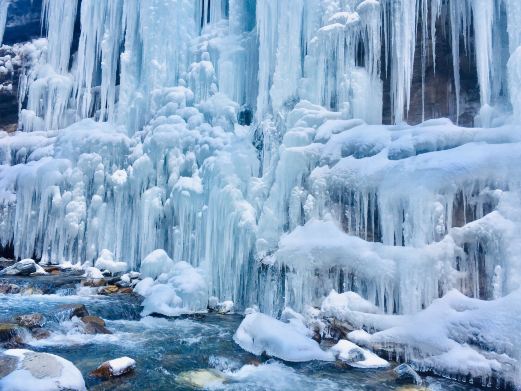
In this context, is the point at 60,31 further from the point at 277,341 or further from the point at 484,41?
the point at 277,341

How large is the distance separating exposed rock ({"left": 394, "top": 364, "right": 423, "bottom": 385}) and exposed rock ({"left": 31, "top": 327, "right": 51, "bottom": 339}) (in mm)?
6327

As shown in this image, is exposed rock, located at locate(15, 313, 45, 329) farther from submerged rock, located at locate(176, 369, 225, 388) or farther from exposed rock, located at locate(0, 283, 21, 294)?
exposed rock, located at locate(0, 283, 21, 294)

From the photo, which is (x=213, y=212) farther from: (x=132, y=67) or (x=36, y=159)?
(x=36, y=159)

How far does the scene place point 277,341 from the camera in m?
7.44

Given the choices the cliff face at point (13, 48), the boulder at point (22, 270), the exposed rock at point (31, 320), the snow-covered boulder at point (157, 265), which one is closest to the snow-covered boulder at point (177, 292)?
the snow-covered boulder at point (157, 265)

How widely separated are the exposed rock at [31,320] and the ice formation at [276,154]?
8.17ft

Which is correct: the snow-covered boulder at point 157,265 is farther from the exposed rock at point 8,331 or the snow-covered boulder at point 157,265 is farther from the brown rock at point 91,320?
the exposed rock at point 8,331

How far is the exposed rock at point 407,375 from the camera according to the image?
6152 millimetres

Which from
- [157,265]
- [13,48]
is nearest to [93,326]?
[157,265]

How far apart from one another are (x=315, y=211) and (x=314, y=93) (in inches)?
141

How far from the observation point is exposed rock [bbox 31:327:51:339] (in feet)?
25.4

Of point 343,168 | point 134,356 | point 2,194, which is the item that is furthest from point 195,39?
point 134,356

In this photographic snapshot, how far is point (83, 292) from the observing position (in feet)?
39.2

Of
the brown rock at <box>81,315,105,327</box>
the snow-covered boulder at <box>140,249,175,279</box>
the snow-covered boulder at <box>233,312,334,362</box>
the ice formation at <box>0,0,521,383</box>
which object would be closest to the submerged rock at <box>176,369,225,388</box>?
the snow-covered boulder at <box>233,312,334,362</box>
